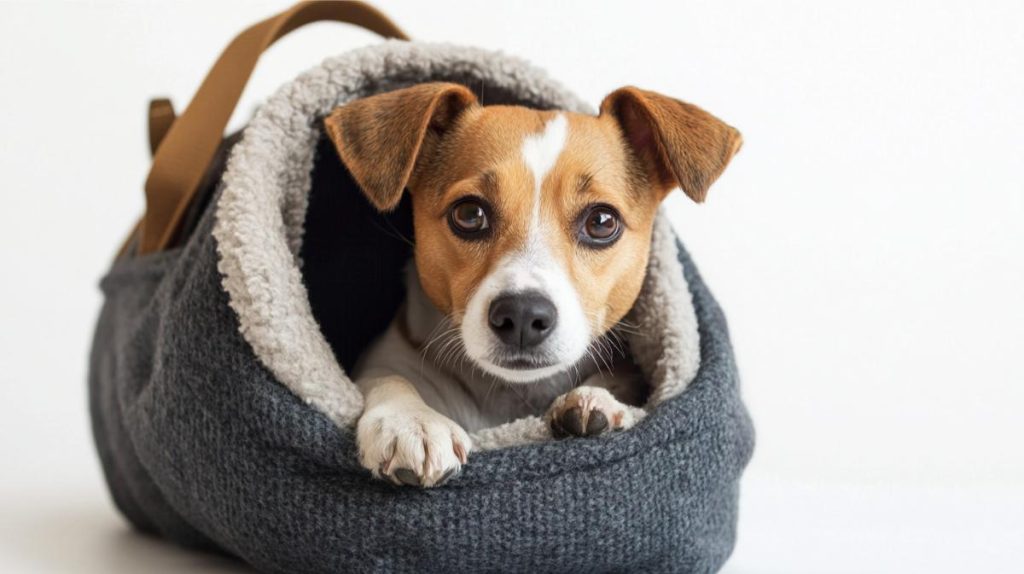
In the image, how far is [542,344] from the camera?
2539 millimetres

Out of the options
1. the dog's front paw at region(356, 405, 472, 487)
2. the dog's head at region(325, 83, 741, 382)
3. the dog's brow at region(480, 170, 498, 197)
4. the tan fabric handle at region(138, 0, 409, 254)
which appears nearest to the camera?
the dog's front paw at region(356, 405, 472, 487)

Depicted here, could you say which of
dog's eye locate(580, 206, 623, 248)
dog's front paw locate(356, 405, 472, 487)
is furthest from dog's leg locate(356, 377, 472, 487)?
dog's eye locate(580, 206, 623, 248)

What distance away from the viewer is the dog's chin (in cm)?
260

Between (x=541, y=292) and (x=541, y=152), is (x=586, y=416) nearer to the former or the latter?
(x=541, y=292)

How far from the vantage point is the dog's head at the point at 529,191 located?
259cm

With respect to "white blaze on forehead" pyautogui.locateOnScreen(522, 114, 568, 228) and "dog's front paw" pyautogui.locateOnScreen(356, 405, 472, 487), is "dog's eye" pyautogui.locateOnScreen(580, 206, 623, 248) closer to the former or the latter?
"white blaze on forehead" pyautogui.locateOnScreen(522, 114, 568, 228)

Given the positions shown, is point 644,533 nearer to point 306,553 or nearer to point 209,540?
point 306,553

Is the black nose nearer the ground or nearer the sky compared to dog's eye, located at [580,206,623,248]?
nearer the ground

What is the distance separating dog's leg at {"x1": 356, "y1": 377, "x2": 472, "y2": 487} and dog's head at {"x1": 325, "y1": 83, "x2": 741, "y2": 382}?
269 millimetres

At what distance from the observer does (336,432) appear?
7.98 ft

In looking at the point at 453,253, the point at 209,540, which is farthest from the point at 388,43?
the point at 209,540

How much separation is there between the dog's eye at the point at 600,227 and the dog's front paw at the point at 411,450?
2.21 ft

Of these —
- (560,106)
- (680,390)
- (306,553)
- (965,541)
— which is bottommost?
(965,541)

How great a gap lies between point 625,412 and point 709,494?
0.97ft
